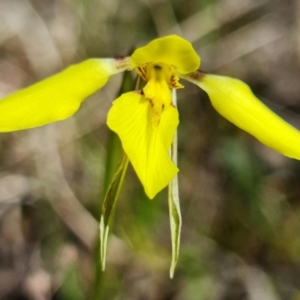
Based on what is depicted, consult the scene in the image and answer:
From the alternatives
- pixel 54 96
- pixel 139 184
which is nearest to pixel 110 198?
pixel 54 96

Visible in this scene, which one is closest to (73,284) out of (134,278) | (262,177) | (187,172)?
(134,278)

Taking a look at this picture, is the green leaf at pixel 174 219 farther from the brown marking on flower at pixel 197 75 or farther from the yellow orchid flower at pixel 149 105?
the brown marking on flower at pixel 197 75

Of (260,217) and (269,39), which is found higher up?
(269,39)

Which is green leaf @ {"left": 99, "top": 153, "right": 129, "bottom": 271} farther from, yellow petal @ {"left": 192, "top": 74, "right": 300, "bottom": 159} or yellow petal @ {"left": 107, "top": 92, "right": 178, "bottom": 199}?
yellow petal @ {"left": 192, "top": 74, "right": 300, "bottom": 159}

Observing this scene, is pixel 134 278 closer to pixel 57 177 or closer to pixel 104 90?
pixel 57 177

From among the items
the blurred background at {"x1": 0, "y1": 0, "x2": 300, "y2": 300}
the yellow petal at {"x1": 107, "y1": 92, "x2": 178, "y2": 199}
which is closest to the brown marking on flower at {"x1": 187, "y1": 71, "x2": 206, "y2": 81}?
the yellow petal at {"x1": 107, "y1": 92, "x2": 178, "y2": 199}

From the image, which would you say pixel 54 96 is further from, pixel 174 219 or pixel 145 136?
pixel 174 219
